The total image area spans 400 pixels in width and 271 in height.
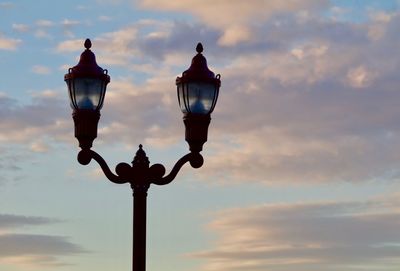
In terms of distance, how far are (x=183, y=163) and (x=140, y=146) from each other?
0.68 m

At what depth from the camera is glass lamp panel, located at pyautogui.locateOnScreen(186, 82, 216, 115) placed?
15.8 meters

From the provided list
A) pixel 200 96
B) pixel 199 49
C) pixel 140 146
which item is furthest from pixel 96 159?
pixel 199 49

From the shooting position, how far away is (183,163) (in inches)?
642

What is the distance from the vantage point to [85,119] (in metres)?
15.7

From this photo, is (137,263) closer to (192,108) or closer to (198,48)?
(192,108)

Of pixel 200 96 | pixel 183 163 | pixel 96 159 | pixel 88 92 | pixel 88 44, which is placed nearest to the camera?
pixel 88 92

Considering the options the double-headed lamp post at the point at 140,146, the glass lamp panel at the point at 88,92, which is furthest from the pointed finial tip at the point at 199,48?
the glass lamp panel at the point at 88,92

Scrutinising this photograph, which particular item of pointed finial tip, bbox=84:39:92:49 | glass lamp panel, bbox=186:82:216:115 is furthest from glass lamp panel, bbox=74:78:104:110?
glass lamp panel, bbox=186:82:216:115

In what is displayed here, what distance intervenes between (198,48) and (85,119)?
2089 mm

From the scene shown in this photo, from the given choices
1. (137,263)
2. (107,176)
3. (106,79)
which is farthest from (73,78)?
(137,263)

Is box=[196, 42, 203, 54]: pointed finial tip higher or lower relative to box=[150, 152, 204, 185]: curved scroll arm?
higher

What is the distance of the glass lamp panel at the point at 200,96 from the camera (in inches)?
623

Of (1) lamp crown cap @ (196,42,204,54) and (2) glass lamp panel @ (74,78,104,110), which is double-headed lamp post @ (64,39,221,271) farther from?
(1) lamp crown cap @ (196,42,204,54)

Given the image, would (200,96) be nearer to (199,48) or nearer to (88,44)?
(199,48)
